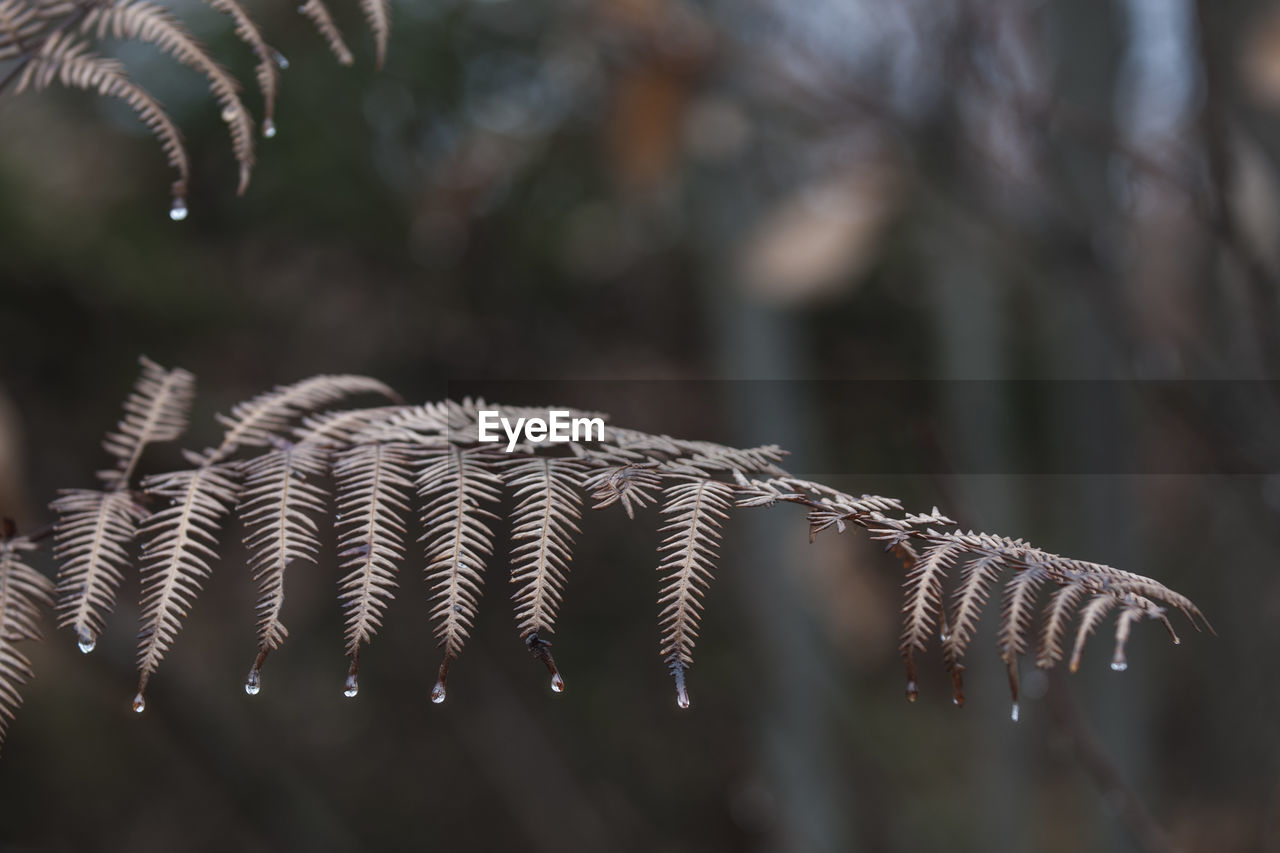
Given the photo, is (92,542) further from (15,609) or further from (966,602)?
(966,602)

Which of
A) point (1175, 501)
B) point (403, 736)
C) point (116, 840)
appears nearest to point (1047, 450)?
point (1175, 501)

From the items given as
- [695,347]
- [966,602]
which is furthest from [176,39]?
[695,347]

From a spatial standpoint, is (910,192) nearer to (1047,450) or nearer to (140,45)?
(1047,450)

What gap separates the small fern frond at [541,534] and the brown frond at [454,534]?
17 millimetres

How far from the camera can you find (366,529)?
1.40ft

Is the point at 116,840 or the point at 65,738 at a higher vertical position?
the point at 65,738

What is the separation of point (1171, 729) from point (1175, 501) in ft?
2.04

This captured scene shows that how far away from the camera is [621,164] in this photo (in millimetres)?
1872

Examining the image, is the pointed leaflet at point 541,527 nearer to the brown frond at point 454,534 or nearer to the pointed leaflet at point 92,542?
the brown frond at point 454,534

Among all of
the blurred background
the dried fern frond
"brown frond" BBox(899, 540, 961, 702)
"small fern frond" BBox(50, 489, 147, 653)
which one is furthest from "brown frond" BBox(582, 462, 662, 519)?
the blurred background

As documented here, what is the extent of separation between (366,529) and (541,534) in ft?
0.30

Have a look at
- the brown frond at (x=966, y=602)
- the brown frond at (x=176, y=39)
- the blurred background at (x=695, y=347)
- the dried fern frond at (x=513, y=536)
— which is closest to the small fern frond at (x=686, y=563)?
the dried fern frond at (x=513, y=536)

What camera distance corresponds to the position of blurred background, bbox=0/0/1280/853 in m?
1.27

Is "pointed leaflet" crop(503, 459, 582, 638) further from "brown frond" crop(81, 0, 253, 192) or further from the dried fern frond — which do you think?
"brown frond" crop(81, 0, 253, 192)
